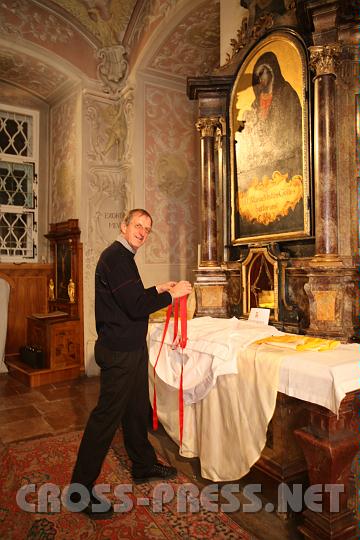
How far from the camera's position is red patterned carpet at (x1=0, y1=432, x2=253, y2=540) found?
7.20 ft

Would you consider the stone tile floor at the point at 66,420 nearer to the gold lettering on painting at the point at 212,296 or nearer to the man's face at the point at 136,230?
the gold lettering on painting at the point at 212,296

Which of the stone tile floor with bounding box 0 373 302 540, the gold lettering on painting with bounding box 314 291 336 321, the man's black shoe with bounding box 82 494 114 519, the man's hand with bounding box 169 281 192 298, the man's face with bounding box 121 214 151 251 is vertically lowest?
the stone tile floor with bounding box 0 373 302 540

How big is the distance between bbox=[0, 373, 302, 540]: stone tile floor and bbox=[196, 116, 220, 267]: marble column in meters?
1.69

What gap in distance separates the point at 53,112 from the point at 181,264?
359 cm

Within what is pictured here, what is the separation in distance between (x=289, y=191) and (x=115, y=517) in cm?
257

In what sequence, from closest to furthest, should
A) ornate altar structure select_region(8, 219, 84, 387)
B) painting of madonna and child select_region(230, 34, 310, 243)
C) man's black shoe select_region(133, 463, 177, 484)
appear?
man's black shoe select_region(133, 463, 177, 484) → painting of madonna and child select_region(230, 34, 310, 243) → ornate altar structure select_region(8, 219, 84, 387)

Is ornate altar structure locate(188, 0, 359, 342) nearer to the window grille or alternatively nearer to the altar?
the altar

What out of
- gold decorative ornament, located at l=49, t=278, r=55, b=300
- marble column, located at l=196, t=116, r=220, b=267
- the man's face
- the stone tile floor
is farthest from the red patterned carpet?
gold decorative ornament, located at l=49, t=278, r=55, b=300

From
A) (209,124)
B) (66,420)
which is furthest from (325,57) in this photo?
(66,420)

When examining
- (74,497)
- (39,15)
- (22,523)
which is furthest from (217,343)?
(39,15)

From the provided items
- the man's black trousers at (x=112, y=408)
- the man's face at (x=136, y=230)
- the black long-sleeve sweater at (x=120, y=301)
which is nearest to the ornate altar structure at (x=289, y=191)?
the man's black trousers at (x=112, y=408)

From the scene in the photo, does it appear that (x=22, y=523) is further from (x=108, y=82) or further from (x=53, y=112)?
(x=53, y=112)

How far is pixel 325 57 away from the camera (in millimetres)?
2916

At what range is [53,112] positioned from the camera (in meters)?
7.23
